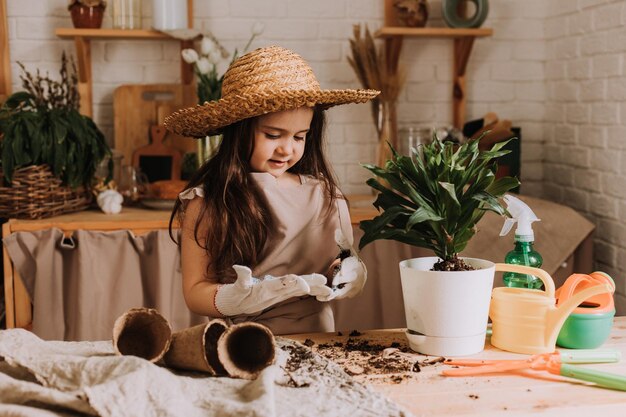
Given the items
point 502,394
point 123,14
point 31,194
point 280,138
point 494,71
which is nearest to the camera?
point 502,394

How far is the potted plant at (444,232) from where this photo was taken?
1364mm

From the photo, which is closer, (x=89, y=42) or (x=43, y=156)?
(x=43, y=156)

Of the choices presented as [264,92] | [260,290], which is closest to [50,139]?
[264,92]

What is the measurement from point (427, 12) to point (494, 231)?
101 centimetres

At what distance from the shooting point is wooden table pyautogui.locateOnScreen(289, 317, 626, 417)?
112cm

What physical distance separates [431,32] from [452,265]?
1.93 metres

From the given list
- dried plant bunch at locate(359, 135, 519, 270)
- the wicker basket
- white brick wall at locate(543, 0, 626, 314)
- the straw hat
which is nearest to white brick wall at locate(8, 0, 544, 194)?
white brick wall at locate(543, 0, 626, 314)

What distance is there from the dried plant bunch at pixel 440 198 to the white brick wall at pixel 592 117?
1.57 m

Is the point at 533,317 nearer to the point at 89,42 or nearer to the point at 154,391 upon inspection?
the point at 154,391

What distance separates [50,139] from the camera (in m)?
2.69

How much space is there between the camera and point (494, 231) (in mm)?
2777

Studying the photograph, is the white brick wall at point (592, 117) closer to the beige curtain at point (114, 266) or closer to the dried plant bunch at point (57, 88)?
the beige curtain at point (114, 266)

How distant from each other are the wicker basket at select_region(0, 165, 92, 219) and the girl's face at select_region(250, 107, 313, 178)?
1279 millimetres

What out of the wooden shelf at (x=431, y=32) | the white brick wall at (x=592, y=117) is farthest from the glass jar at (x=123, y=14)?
the white brick wall at (x=592, y=117)
